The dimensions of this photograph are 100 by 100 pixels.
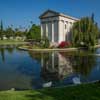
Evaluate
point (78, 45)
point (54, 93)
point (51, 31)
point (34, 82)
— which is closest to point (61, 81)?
point (34, 82)

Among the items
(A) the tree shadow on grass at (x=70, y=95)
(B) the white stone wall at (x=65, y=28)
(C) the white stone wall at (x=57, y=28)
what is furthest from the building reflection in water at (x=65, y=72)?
(B) the white stone wall at (x=65, y=28)

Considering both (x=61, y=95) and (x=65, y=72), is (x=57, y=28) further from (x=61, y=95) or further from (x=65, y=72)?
(x=61, y=95)

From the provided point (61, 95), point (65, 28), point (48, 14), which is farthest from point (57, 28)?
point (61, 95)

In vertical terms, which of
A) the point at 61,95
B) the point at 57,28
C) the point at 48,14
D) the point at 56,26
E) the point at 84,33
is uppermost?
the point at 48,14

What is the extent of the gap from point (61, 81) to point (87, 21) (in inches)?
1399

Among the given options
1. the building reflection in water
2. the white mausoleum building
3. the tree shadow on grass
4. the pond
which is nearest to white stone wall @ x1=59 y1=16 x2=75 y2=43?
the white mausoleum building

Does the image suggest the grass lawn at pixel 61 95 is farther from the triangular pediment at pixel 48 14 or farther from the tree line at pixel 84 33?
the triangular pediment at pixel 48 14

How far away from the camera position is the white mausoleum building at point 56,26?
148 feet

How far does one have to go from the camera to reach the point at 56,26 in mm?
45125

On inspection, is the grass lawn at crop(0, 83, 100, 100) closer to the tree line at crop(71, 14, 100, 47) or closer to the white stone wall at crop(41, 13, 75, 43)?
the tree line at crop(71, 14, 100, 47)

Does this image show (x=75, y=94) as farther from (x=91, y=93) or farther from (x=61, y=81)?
(x=61, y=81)

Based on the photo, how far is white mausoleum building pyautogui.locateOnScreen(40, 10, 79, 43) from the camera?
4497 centimetres

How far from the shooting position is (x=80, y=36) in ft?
143

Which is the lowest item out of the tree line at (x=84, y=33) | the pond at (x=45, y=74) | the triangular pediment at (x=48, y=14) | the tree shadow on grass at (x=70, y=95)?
the pond at (x=45, y=74)
